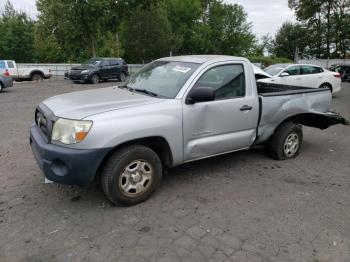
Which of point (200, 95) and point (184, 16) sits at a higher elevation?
point (184, 16)

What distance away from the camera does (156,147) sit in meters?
4.20

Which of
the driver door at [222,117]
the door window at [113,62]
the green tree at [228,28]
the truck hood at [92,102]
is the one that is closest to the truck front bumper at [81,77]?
the door window at [113,62]

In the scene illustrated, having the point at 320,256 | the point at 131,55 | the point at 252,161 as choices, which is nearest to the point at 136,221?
the point at 320,256

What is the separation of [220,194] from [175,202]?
63 cm

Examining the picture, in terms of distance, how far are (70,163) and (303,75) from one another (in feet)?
37.7

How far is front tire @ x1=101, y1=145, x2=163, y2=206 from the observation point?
368 cm

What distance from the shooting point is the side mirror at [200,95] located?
400 centimetres

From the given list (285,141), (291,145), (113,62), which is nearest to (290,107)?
(285,141)

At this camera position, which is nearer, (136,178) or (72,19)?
(136,178)

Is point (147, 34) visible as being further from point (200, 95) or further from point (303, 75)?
point (200, 95)

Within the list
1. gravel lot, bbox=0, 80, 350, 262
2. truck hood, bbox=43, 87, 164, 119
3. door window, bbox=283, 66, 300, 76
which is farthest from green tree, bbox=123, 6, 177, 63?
gravel lot, bbox=0, 80, 350, 262

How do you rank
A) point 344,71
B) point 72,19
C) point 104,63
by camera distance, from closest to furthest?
point 104,63, point 72,19, point 344,71

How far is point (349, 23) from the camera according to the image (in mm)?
42688

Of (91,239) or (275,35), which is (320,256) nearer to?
(91,239)
